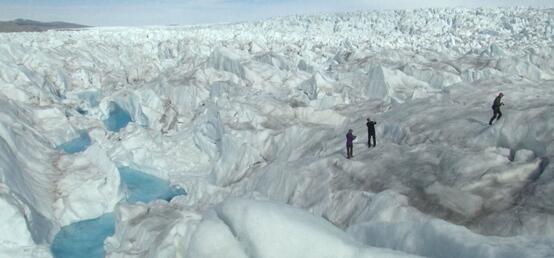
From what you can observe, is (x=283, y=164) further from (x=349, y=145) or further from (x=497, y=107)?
(x=497, y=107)

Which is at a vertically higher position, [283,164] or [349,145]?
[349,145]

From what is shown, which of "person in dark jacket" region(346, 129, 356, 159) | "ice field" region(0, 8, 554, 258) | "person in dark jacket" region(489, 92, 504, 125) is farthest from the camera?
"person in dark jacket" region(346, 129, 356, 159)

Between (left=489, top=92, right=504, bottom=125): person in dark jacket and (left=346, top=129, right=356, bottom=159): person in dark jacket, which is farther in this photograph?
(left=346, top=129, right=356, bottom=159): person in dark jacket

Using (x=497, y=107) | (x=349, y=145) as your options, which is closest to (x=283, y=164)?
(x=349, y=145)

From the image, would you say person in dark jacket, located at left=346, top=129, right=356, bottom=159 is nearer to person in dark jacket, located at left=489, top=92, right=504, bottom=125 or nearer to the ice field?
the ice field

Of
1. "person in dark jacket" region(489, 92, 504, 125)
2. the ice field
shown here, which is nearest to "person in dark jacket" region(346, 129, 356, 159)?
the ice field

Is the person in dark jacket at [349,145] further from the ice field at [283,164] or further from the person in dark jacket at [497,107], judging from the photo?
the person in dark jacket at [497,107]

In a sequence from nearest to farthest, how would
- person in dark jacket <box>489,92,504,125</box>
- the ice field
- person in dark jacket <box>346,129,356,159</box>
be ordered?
1. the ice field
2. person in dark jacket <box>489,92,504,125</box>
3. person in dark jacket <box>346,129,356,159</box>

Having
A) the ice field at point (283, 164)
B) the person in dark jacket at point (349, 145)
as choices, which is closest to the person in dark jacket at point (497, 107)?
the ice field at point (283, 164)

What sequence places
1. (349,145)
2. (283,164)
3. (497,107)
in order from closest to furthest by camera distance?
(497,107) < (349,145) < (283,164)
